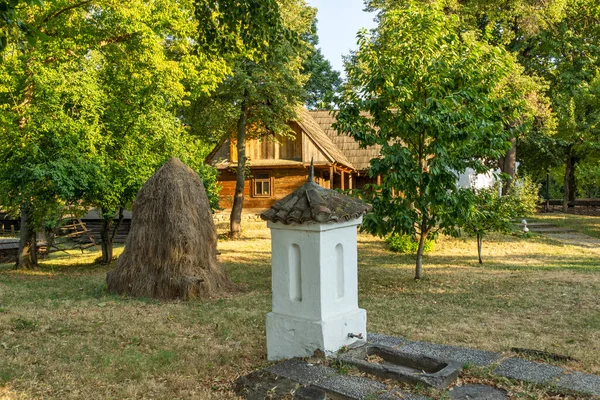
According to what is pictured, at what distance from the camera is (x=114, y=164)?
12922 millimetres

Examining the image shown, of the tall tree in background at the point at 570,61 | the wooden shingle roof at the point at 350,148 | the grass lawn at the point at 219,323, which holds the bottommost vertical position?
the grass lawn at the point at 219,323

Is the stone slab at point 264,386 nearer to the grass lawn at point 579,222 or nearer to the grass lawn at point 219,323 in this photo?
the grass lawn at point 219,323

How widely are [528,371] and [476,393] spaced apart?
0.68m

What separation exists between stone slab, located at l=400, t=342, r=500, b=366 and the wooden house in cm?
1897

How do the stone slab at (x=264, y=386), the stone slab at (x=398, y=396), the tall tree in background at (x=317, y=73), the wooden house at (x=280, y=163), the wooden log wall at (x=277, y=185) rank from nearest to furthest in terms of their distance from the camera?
1. the stone slab at (x=398, y=396)
2. the stone slab at (x=264, y=386)
3. the wooden house at (x=280, y=163)
4. the wooden log wall at (x=277, y=185)
5. the tall tree in background at (x=317, y=73)

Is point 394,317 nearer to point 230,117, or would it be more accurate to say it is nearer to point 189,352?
point 189,352

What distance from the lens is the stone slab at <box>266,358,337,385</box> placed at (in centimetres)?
405

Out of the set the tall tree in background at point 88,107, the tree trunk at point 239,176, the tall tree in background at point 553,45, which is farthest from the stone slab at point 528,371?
the tall tree in background at point 553,45

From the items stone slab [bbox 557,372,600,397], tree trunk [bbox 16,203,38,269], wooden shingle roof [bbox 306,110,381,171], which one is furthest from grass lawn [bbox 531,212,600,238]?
tree trunk [bbox 16,203,38,269]

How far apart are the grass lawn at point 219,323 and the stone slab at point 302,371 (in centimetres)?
49

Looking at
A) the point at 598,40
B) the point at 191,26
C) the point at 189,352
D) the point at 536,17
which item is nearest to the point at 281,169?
the point at 191,26

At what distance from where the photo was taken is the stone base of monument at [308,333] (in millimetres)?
4566

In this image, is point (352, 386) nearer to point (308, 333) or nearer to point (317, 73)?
point (308, 333)

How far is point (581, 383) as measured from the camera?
12.9ft
